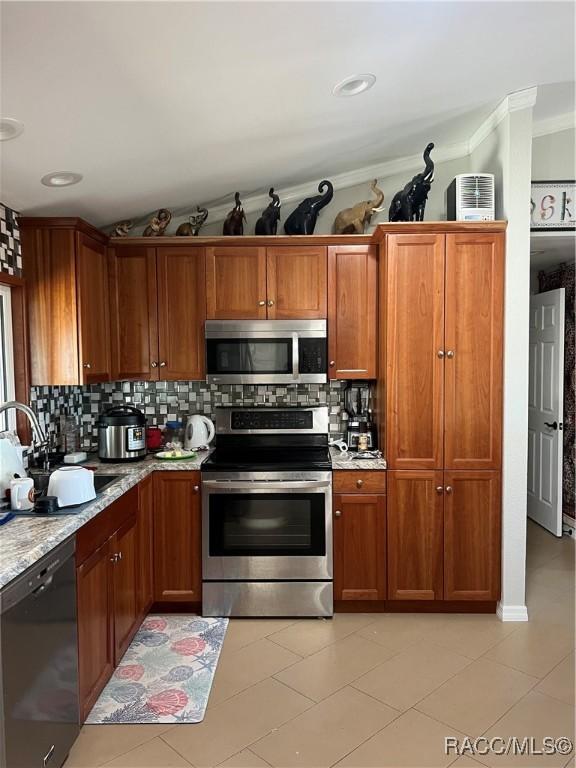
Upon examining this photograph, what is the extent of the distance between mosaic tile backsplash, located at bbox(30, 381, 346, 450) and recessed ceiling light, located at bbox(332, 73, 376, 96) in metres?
1.84

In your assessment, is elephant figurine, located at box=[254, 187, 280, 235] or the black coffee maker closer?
elephant figurine, located at box=[254, 187, 280, 235]

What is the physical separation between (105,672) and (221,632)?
732 millimetres

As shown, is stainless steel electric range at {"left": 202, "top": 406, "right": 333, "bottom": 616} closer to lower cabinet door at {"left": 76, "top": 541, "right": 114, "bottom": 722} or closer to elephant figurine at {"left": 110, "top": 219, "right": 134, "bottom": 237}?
lower cabinet door at {"left": 76, "top": 541, "right": 114, "bottom": 722}

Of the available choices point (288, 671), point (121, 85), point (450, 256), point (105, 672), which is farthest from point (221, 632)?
point (121, 85)

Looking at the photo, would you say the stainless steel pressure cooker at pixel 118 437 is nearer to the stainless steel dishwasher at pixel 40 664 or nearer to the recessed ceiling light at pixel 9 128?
the stainless steel dishwasher at pixel 40 664

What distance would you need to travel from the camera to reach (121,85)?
6.32ft

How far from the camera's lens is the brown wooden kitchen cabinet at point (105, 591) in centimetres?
209

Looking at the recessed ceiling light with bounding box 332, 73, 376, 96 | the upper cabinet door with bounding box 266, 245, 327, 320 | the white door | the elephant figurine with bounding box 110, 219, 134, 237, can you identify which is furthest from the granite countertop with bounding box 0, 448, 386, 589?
the white door

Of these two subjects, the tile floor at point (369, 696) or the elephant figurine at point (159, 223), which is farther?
the elephant figurine at point (159, 223)

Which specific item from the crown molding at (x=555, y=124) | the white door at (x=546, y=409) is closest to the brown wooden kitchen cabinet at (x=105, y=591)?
the crown molding at (x=555, y=124)

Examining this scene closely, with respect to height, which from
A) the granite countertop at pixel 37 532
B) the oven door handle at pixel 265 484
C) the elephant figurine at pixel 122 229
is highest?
the elephant figurine at pixel 122 229

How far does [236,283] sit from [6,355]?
4.50 ft

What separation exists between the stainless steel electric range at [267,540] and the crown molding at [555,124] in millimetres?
2456

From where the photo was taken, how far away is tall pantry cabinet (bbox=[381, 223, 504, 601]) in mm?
3002
